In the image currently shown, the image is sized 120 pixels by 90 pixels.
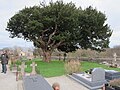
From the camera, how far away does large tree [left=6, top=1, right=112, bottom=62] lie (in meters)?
41.3

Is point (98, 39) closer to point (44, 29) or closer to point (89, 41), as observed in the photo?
point (89, 41)

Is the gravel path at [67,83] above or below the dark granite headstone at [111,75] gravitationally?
below

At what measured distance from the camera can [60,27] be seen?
42.9 metres

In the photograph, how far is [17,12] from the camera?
4531cm

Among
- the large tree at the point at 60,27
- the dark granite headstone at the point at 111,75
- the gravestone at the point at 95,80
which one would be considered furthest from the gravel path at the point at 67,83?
the large tree at the point at 60,27

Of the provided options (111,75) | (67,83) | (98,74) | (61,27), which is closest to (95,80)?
(98,74)

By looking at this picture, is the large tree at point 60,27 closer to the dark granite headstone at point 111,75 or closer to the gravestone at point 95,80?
the dark granite headstone at point 111,75

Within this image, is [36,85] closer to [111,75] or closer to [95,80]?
[95,80]

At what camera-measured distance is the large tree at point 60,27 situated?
41281mm

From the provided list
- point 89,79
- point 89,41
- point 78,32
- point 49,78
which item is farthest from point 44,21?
point 89,79

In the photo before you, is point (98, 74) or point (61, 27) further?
point (61, 27)

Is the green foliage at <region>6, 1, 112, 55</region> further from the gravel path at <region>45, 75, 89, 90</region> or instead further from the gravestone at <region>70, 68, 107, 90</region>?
the gravestone at <region>70, 68, 107, 90</region>

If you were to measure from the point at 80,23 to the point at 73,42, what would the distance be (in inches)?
109

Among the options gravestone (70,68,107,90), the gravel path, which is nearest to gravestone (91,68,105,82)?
gravestone (70,68,107,90)
